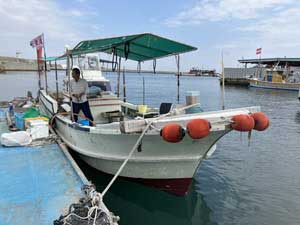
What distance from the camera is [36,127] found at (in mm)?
7465

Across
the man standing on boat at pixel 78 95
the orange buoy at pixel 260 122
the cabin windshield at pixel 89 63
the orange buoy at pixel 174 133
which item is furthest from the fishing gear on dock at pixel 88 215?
the cabin windshield at pixel 89 63

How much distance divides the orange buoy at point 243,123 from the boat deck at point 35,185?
286 cm

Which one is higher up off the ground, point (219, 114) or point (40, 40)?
point (40, 40)

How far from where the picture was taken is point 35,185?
4875 mm

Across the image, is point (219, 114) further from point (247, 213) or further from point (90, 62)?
point (90, 62)

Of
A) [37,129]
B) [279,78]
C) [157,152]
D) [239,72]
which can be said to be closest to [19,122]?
[37,129]

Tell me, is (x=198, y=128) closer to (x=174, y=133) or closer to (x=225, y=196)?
(x=174, y=133)

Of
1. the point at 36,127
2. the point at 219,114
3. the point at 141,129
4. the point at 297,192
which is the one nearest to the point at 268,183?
the point at 297,192

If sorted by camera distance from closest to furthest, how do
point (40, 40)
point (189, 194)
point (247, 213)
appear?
point (247, 213) → point (189, 194) → point (40, 40)

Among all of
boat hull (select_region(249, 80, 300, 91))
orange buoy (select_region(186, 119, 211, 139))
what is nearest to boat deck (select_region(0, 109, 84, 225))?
orange buoy (select_region(186, 119, 211, 139))

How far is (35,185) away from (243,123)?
378cm

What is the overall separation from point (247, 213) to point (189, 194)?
1.36 metres

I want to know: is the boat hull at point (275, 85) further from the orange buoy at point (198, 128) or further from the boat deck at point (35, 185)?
the boat deck at point (35, 185)

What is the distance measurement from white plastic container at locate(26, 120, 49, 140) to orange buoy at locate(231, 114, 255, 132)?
5.31m
